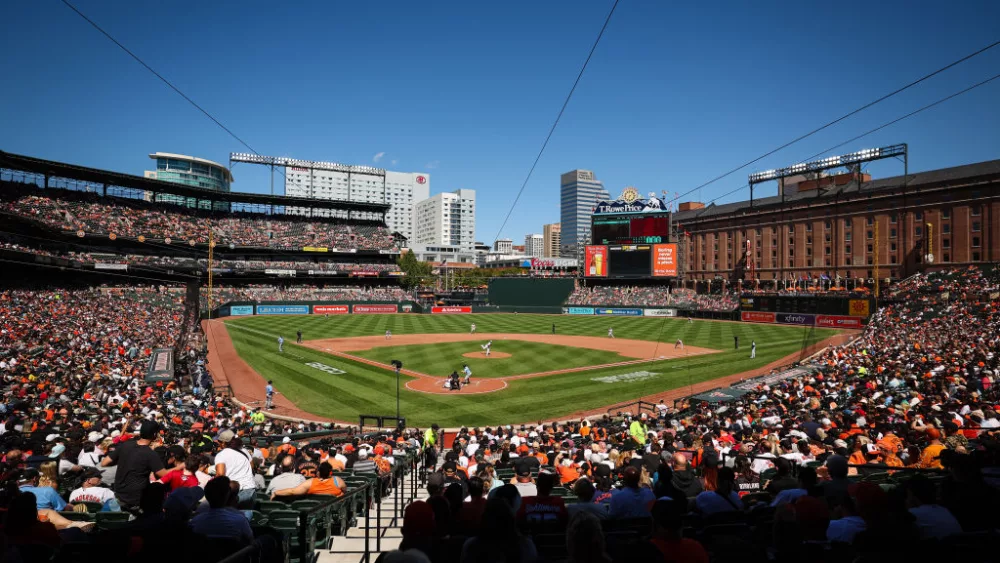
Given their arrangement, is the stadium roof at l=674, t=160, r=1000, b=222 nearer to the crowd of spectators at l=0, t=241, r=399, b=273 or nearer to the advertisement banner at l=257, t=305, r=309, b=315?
the crowd of spectators at l=0, t=241, r=399, b=273

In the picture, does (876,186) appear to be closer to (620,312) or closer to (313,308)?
(620,312)

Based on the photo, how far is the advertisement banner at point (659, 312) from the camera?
2653 inches

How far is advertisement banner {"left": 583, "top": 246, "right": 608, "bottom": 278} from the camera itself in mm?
76000

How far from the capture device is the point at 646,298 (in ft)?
242

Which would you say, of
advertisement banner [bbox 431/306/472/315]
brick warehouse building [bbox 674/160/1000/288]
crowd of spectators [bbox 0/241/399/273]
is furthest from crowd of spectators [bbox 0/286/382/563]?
brick warehouse building [bbox 674/160/1000/288]

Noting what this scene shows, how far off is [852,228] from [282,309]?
7589 centimetres

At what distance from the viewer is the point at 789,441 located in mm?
10281

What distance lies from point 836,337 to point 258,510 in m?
47.6

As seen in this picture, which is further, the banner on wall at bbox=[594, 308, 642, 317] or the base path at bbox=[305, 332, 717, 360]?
the banner on wall at bbox=[594, 308, 642, 317]

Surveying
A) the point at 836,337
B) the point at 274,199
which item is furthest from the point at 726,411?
the point at 274,199

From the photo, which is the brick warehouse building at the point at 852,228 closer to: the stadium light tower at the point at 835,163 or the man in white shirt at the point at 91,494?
the stadium light tower at the point at 835,163

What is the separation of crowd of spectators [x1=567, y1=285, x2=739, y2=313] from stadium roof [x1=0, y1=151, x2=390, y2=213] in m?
37.4

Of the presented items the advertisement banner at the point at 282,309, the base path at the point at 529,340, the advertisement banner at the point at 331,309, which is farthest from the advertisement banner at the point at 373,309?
the base path at the point at 529,340

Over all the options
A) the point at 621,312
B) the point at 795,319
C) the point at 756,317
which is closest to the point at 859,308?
the point at 795,319
